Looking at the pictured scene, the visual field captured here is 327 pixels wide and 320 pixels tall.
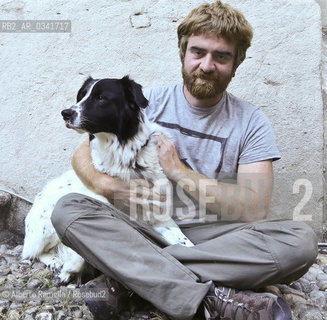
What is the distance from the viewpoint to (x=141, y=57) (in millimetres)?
3176

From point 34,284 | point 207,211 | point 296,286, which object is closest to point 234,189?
point 207,211

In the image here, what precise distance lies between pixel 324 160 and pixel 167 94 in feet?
4.30

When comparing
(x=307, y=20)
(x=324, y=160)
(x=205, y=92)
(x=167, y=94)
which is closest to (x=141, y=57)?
(x=167, y=94)

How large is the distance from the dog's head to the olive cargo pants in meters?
0.43

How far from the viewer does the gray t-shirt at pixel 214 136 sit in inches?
95.4

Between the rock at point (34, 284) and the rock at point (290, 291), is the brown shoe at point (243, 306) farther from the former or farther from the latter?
the rock at point (34, 284)

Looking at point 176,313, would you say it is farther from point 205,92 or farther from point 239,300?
point 205,92

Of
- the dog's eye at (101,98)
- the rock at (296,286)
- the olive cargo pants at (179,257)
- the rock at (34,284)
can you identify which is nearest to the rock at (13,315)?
the rock at (34,284)

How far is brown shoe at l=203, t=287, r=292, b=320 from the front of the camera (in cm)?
184

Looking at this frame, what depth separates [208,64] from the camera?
A: 7.77 ft

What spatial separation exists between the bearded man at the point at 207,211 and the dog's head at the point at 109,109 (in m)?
0.20

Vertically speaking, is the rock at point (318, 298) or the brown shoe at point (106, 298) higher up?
the brown shoe at point (106, 298)

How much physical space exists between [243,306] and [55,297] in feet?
3.18

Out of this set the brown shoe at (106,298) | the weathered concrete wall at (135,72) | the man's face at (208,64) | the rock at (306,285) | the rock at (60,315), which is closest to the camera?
the brown shoe at (106,298)
